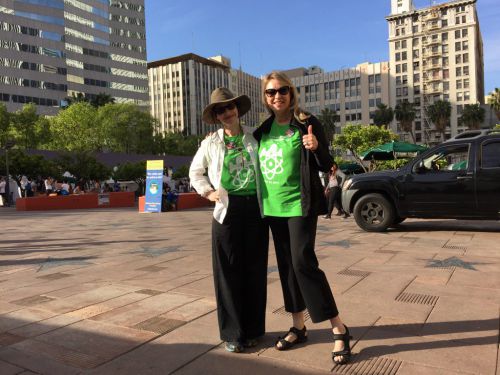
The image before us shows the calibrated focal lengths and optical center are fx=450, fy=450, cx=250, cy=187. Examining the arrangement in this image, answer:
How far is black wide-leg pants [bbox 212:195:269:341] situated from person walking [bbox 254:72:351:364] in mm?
127

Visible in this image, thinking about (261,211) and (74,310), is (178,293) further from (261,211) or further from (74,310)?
(261,211)

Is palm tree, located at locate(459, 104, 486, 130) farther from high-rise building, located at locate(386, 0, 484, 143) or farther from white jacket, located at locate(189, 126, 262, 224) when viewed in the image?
white jacket, located at locate(189, 126, 262, 224)

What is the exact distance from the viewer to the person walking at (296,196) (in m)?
2.91

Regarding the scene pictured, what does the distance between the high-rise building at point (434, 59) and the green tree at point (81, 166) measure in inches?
3509

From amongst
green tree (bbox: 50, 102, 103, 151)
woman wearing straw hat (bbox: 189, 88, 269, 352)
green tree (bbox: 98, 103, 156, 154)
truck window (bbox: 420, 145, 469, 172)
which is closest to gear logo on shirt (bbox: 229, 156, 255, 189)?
woman wearing straw hat (bbox: 189, 88, 269, 352)

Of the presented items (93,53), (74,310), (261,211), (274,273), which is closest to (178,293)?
(74,310)

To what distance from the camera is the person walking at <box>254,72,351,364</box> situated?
9.55 ft

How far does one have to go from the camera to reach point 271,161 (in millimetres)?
3023

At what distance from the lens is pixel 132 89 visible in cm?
11169

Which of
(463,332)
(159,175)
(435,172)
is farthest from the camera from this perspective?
(159,175)

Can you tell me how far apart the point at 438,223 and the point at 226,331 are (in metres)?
8.71

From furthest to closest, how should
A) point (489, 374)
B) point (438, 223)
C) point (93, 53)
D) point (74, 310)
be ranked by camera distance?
point (93, 53)
point (438, 223)
point (74, 310)
point (489, 374)

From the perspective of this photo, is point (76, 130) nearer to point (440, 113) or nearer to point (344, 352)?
point (344, 352)

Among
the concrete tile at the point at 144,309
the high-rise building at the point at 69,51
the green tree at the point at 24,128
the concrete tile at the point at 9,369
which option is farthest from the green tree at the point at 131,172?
the high-rise building at the point at 69,51
